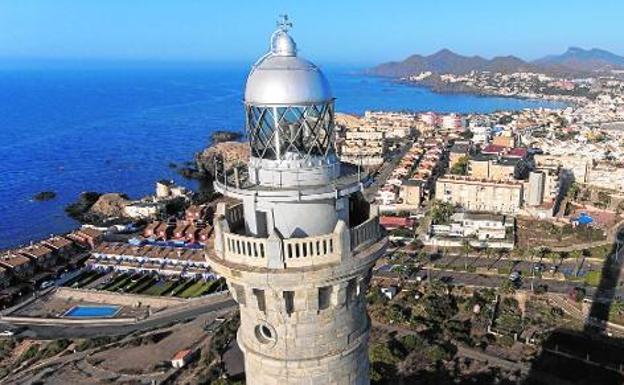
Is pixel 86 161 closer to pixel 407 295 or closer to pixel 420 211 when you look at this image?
pixel 420 211

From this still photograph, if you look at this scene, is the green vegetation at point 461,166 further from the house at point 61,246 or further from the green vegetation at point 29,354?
the green vegetation at point 29,354

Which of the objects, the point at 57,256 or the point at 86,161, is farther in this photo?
the point at 86,161

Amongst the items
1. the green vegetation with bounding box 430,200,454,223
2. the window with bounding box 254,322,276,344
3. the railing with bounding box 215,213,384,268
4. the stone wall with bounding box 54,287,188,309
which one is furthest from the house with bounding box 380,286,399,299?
the railing with bounding box 215,213,384,268

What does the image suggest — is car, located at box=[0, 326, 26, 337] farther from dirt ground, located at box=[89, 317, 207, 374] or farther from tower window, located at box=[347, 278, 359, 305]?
tower window, located at box=[347, 278, 359, 305]

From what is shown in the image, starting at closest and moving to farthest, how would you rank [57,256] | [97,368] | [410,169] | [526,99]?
[97,368]
[57,256]
[410,169]
[526,99]

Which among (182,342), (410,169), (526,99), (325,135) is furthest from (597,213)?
(526,99)

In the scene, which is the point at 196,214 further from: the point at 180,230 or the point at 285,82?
the point at 285,82

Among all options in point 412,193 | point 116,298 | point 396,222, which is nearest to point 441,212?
point 396,222
